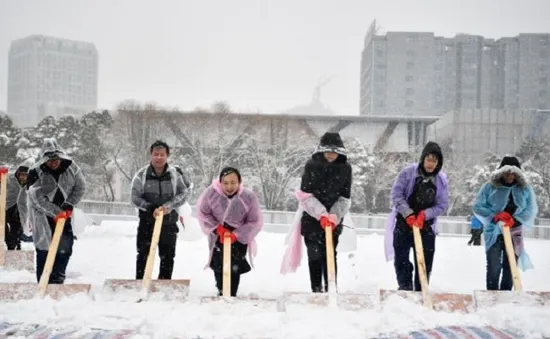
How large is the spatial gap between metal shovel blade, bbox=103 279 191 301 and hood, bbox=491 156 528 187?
3.34m

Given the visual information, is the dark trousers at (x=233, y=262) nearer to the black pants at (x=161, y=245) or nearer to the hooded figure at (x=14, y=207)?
the black pants at (x=161, y=245)

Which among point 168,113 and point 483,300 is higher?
point 168,113

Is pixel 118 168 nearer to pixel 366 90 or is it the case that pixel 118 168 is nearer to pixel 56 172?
pixel 56 172

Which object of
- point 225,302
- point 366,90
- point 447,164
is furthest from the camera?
point 366,90

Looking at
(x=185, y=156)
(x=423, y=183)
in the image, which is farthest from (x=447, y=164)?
(x=423, y=183)

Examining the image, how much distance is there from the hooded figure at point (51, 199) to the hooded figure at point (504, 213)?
428 centimetres

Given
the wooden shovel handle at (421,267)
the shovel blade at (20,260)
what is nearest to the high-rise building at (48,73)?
the shovel blade at (20,260)

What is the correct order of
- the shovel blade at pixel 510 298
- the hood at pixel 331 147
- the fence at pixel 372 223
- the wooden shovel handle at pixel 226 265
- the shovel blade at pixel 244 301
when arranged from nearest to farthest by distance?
the shovel blade at pixel 244 301 < the shovel blade at pixel 510 298 < the wooden shovel handle at pixel 226 265 < the hood at pixel 331 147 < the fence at pixel 372 223

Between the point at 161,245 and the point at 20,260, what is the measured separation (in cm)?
298

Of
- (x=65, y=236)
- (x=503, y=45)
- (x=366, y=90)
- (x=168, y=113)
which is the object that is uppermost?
(x=503, y=45)

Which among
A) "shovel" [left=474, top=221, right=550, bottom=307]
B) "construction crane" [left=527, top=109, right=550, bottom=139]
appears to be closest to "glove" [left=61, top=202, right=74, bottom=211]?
"shovel" [left=474, top=221, right=550, bottom=307]

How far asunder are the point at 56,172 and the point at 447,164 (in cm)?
3072

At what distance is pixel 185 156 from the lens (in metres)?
31.8

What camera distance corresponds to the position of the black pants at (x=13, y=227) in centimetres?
884
